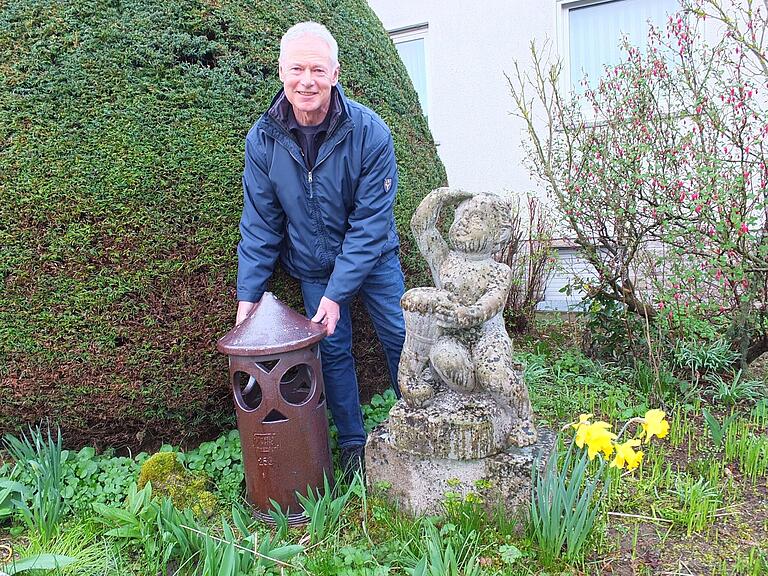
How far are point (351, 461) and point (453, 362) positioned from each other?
887mm

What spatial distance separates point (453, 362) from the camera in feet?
8.29

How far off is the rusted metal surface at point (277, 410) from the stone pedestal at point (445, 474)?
278 mm

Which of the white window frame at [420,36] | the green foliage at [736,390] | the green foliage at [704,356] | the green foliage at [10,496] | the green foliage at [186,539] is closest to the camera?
the green foliage at [186,539]

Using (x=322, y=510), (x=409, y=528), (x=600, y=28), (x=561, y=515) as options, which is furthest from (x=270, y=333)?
(x=600, y=28)

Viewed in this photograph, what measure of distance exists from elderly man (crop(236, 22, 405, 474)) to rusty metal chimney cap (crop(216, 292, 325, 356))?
0.43 ft

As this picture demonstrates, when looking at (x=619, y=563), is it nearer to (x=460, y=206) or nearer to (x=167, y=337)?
(x=460, y=206)

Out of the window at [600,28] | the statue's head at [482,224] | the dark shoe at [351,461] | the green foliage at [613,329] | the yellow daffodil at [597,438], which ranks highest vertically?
the window at [600,28]

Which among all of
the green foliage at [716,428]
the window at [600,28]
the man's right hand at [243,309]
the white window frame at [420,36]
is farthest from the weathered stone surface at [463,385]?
the white window frame at [420,36]

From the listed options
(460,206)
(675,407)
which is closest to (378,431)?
(460,206)

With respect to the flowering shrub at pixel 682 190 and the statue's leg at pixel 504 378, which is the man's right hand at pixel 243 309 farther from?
the flowering shrub at pixel 682 190

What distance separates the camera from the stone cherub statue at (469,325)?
2.52m

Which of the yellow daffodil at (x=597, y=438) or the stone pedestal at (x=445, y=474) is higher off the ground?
the yellow daffodil at (x=597, y=438)

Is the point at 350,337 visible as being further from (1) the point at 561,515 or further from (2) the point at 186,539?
(1) the point at 561,515

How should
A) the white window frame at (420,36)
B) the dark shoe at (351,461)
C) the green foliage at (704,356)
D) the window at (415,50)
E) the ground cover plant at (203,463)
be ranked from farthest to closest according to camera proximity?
the window at (415,50) → the white window frame at (420,36) → the green foliage at (704,356) → the dark shoe at (351,461) → the ground cover plant at (203,463)
